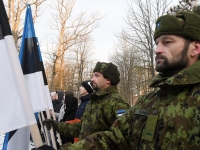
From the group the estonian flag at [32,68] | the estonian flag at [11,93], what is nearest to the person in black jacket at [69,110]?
the estonian flag at [32,68]

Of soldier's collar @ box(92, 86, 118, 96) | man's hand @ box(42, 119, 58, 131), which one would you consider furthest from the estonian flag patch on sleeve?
man's hand @ box(42, 119, 58, 131)

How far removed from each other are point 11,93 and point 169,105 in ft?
4.16

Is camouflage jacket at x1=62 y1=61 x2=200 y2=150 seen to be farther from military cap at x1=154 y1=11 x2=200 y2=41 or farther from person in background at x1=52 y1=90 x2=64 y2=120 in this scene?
person in background at x1=52 y1=90 x2=64 y2=120

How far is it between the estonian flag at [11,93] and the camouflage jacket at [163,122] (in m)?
0.58

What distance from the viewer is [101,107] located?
3203mm

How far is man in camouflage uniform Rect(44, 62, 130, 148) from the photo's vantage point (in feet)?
10.3

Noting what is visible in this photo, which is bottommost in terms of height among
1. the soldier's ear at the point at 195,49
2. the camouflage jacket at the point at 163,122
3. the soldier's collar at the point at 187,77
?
the camouflage jacket at the point at 163,122

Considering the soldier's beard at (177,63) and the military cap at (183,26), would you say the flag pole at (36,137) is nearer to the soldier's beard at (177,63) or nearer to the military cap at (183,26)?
the soldier's beard at (177,63)

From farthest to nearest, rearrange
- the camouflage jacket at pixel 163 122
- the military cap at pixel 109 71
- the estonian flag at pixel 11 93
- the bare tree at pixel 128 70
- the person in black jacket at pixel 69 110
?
the bare tree at pixel 128 70 → the person in black jacket at pixel 69 110 → the military cap at pixel 109 71 → the estonian flag at pixel 11 93 → the camouflage jacket at pixel 163 122

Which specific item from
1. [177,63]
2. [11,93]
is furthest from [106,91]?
[177,63]

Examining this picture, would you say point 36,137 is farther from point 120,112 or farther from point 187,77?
point 120,112

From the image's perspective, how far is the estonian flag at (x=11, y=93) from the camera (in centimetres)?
217

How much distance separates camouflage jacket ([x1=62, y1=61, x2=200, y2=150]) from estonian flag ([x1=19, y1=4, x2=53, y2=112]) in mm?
1821

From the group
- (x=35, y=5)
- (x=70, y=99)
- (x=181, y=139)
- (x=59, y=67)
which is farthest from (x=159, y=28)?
(x=59, y=67)
